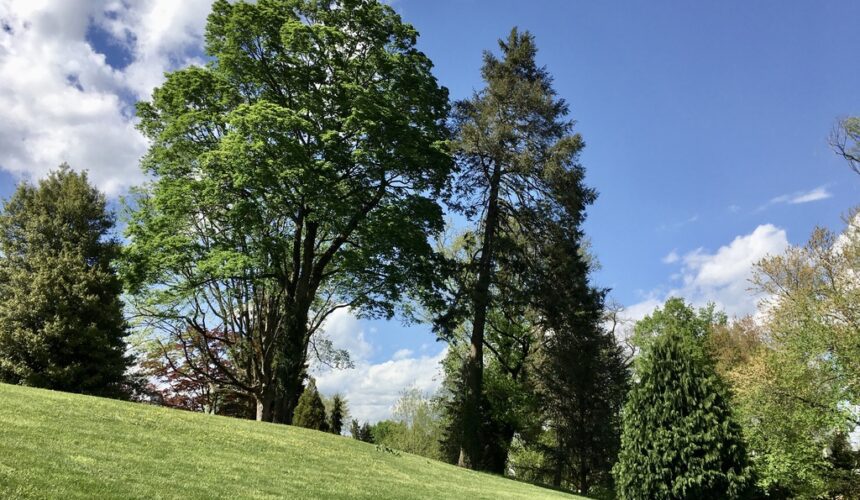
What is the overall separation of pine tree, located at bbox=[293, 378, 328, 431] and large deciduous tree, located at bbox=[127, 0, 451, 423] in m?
6.00

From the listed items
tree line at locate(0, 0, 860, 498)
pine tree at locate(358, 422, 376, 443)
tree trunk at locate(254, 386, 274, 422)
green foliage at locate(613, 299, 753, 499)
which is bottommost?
pine tree at locate(358, 422, 376, 443)

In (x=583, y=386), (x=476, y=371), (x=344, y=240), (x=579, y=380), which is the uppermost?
(x=344, y=240)

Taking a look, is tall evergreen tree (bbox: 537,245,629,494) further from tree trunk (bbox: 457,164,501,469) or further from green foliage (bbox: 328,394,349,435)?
green foliage (bbox: 328,394,349,435)

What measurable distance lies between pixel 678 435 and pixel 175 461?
10.7 meters

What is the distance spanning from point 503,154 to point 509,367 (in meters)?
14.2

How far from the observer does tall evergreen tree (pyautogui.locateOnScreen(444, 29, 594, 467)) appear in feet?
76.2

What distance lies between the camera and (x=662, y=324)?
43062 millimetres

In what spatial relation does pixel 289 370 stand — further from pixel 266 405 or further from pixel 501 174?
pixel 501 174

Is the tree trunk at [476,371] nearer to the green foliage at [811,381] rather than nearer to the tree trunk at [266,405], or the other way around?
the tree trunk at [266,405]

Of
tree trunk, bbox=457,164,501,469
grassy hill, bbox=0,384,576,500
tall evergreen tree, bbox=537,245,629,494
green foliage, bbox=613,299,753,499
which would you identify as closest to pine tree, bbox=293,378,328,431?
tree trunk, bbox=457,164,501,469

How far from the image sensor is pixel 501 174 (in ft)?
83.5

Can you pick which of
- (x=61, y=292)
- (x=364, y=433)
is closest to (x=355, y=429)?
(x=364, y=433)

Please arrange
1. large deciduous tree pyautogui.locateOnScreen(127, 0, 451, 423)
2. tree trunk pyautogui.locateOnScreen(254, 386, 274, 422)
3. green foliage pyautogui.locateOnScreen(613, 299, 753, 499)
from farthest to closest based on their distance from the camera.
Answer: tree trunk pyautogui.locateOnScreen(254, 386, 274, 422)
large deciduous tree pyautogui.locateOnScreen(127, 0, 451, 423)
green foliage pyautogui.locateOnScreen(613, 299, 753, 499)

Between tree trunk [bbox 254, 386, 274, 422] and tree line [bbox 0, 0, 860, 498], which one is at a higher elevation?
tree line [bbox 0, 0, 860, 498]
